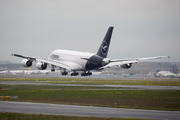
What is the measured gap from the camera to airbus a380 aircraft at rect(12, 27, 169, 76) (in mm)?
74250

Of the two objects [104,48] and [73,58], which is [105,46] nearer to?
[104,48]

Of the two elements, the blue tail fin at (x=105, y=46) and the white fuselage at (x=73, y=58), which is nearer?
the blue tail fin at (x=105, y=46)

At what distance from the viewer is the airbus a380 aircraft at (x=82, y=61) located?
7425 cm

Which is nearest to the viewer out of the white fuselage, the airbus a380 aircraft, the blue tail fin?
the airbus a380 aircraft

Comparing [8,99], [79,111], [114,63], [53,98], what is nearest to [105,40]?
[114,63]

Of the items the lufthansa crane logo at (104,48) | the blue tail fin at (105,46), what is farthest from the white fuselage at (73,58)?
the lufthansa crane logo at (104,48)

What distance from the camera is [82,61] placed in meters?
79.5

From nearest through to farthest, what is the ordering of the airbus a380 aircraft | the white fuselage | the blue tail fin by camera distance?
1. the airbus a380 aircraft
2. the blue tail fin
3. the white fuselage

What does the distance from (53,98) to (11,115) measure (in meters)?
17.4

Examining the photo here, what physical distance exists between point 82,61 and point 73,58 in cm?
462

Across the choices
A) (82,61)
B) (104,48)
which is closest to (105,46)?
(104,48)

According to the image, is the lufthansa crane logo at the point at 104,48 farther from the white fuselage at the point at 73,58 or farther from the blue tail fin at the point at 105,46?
the white fuselage at the point at 73,58

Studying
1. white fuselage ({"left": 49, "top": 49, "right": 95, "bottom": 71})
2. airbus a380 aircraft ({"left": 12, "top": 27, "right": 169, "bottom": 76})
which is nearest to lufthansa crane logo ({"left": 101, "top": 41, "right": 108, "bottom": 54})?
airbus a380 aircraft ({"left": 12, "top": 27, "right": 169, "bottom": 76})

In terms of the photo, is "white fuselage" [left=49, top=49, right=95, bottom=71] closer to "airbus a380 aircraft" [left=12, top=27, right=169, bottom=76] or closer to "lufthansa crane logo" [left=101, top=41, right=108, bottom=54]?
"airbus a380 aircraft" [left=12, top=27, right=169, bottom=76]
